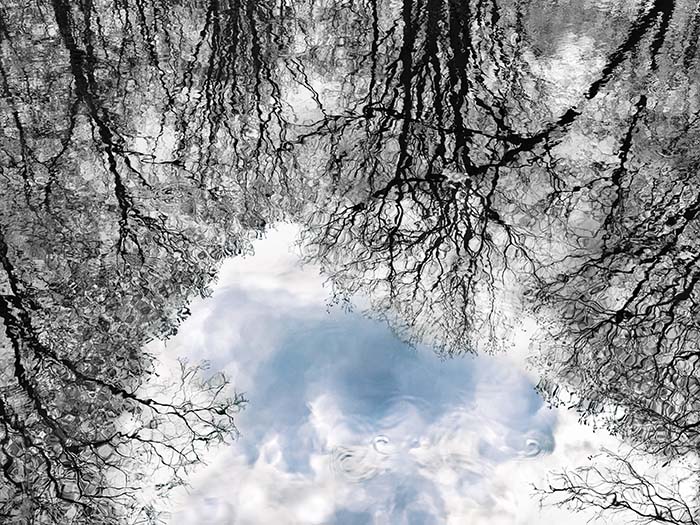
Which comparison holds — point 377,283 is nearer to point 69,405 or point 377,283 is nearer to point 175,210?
point 175,210

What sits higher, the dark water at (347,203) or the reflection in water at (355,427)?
the dark water at (347,203)

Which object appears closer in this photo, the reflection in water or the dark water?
the reflection in water

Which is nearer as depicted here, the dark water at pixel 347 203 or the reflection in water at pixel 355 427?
the reflection in water at pixel 355 427

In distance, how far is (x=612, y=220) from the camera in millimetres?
4363

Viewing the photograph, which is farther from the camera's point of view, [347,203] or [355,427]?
[347,203]

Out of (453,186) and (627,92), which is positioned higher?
(627,92)

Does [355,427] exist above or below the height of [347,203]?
below

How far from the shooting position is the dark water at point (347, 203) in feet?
11.2

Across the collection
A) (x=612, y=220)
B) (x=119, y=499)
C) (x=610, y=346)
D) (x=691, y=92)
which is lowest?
(x=119, y=499)

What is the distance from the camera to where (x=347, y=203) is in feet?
15.0

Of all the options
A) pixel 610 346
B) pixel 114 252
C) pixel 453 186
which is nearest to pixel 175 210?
pixel 114 252

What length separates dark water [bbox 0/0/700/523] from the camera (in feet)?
11.2

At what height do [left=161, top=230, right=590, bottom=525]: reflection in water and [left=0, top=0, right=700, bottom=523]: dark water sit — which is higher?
[left=0, top=0, right=700, bottom=523]: dark water

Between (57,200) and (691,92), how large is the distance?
16.7 feet
